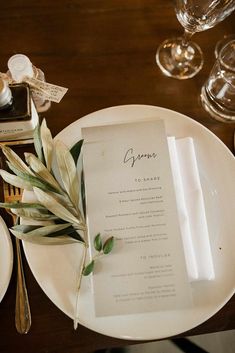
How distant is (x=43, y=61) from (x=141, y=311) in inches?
17.1

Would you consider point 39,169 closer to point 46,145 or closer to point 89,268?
point 46,145

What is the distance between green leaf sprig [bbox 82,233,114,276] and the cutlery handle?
0.09 meters

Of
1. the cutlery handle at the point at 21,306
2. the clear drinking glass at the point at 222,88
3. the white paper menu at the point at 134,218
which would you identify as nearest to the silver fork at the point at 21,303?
the cutlery handle at the point at 21,306

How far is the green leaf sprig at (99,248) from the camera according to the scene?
1.42ft

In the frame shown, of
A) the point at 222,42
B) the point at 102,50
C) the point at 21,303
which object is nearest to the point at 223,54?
the point at 222,42

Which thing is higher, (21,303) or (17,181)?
(17,181)

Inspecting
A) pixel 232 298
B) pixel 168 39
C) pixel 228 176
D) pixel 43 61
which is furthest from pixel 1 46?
pixel 232 298

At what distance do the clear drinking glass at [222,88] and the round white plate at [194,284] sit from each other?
0.24ft

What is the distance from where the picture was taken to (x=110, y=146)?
19.0 inches

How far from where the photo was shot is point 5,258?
18.3 inches

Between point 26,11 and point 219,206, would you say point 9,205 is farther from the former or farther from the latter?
point 26,11

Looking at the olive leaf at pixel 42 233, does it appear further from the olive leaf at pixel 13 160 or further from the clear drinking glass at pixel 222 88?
the clear drinking glass at pixel 222 88

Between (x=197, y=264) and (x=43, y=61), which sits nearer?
(x=197, y=264)

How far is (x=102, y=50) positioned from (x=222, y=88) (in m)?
0.22
